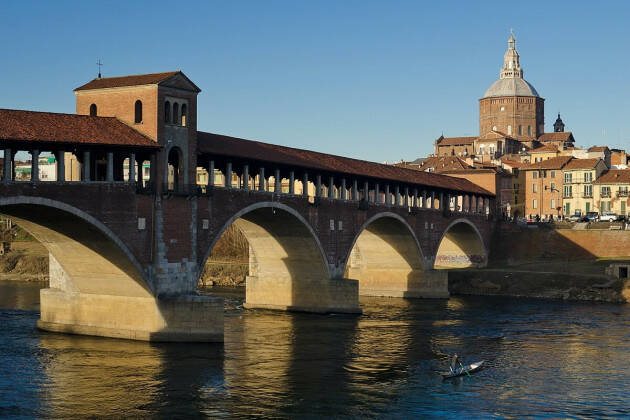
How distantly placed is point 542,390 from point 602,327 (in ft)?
72.4

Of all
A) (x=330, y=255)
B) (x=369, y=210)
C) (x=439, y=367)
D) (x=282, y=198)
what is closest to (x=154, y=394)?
(x=439, y=367)

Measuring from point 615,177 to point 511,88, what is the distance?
219ft

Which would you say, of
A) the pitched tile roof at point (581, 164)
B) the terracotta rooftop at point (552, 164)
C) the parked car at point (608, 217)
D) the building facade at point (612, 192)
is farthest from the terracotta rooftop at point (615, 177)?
the parked car at point (608, 217)

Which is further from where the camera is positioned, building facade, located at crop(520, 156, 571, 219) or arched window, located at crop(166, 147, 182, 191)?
building facade, located at crop(520, 156, 571, 219)

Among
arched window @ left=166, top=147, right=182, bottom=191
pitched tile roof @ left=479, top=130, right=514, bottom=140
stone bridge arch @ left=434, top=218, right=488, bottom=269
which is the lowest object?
stone bridge arch @ left=434, top=218, right=488, bottom=269

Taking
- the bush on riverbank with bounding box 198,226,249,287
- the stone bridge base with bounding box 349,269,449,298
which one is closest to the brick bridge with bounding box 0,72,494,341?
the stone bridge base with bounding box 349,269,449,298

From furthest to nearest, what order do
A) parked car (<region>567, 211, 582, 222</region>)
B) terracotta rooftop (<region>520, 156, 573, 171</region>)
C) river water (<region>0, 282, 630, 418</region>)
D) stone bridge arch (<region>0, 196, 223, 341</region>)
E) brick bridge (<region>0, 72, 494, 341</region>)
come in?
terracotta rooftop (<region>520, 156, 573, 171</region>)
parked car (<region>567, 211, 582, 222</region>)
stone bridge arch (<region>0, 196, 223, 341</region>)
brick bridge (<region>0, 72, 494, 341</region>)
river water (<region>0, 282, 630, 418</region>)

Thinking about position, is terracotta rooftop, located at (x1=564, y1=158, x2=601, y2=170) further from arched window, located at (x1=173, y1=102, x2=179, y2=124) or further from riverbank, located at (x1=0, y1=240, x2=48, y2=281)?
arched window, located at (x1=173, y1=102, x2=179, y2=124)

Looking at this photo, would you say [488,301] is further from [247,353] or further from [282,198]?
[247,353]

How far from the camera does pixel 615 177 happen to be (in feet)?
402

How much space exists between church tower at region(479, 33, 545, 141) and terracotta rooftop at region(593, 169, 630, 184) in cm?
5887

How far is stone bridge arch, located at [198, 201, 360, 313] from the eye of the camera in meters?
66.0

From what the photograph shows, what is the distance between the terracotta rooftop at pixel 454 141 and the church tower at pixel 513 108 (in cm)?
462

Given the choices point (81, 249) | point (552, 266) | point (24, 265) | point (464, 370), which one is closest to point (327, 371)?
point (464, 370)
